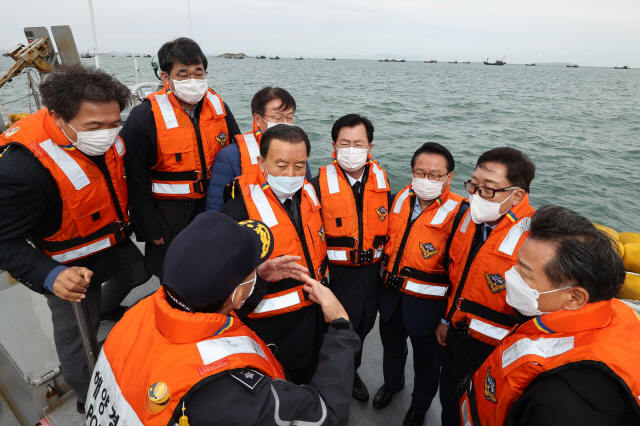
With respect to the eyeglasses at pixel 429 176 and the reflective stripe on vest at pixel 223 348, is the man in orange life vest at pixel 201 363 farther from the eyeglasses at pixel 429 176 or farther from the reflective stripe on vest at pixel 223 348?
the eyeglasses at pixel 429 176

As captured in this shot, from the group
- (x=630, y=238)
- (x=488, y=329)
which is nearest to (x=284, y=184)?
(x=488, y=329)

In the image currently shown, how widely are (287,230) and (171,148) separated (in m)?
1.26

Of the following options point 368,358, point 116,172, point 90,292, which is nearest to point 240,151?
point 116,172

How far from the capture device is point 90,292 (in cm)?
224

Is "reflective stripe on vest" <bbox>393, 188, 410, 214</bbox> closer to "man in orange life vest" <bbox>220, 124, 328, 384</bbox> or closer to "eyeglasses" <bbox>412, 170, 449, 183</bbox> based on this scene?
"eyeglasses" <bbox>412, 170, 449, 183</bbox>

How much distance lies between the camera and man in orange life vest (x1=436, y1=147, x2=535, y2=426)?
1.86 meters

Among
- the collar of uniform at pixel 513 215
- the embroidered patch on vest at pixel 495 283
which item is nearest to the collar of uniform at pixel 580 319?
the embroidered patch on vest at pixel 495 283

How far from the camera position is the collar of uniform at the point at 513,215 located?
6.24ft

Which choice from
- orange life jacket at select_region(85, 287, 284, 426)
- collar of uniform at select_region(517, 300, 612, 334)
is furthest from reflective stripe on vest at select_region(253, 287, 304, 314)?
collar of uniform at select_region(517, 300, 612, 334)

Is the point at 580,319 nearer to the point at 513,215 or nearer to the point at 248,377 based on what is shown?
the point at 513,215

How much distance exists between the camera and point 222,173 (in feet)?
8.80

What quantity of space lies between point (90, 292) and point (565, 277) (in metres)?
2.60

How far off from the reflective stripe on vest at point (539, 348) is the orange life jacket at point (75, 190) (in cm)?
230

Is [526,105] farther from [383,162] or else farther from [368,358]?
[368,358]
